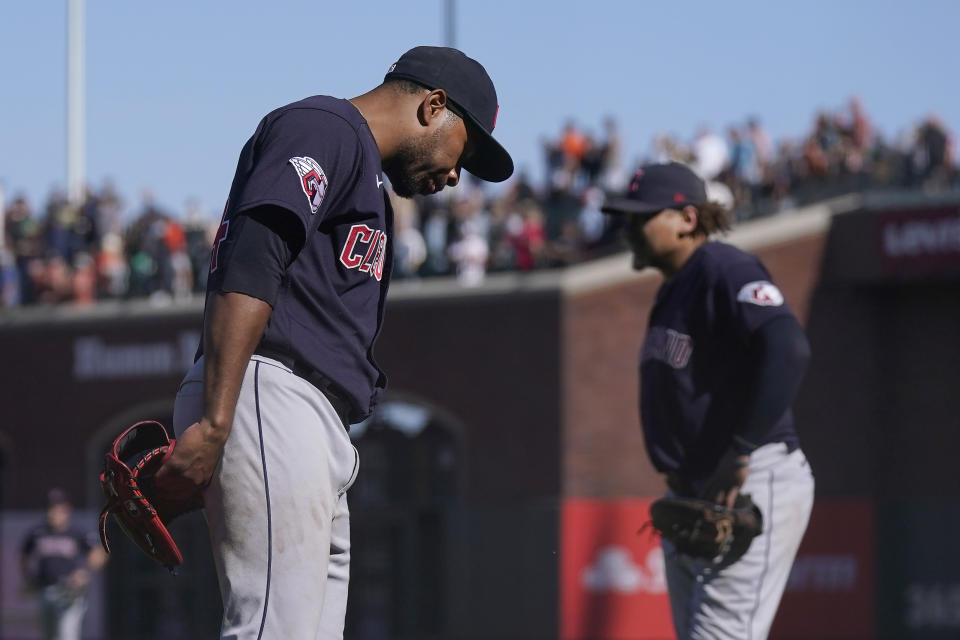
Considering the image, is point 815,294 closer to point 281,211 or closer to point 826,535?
→ point 826,535

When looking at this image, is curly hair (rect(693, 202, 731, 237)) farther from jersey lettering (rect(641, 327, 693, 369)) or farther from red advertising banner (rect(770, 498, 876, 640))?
red advertising banner (rect(770, 498, 876, 640))

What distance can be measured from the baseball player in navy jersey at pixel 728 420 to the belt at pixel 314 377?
1853 mm

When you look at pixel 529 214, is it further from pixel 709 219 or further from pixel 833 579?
Result: pixel 709 219

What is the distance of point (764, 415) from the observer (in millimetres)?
5098

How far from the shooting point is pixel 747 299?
524 centimetres

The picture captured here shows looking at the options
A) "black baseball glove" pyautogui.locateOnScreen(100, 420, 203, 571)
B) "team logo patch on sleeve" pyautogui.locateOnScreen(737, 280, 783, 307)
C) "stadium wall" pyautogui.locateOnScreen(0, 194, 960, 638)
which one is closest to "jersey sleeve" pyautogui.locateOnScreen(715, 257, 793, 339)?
"team logo patch on sleeve" pyautogui.locateOnScreen(737, 280, 783, 307)

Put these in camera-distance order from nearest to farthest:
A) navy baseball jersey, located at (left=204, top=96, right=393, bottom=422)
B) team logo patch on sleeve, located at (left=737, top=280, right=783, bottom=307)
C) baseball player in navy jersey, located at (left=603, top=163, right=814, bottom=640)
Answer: navy baseball jersey, located at (left=204, top=96, right=393, bottom=422)
baseball player in navy jersey, located at (left=603, top=163, right=814, bottom=640)
team logo patch on sleeve, located at (left=737, top=280, right=783, bottom=307)

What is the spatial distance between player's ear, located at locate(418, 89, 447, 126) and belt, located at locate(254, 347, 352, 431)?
0.66 m

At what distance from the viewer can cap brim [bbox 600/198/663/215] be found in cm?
565

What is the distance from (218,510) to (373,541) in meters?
18.0

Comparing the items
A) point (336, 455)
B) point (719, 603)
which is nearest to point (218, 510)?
point (336, 455)

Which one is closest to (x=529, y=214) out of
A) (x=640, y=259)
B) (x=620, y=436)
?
(x=620, y=436)

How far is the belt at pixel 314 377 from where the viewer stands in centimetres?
356

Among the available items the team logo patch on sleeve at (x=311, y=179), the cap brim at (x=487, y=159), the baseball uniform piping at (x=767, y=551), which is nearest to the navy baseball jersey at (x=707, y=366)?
the baseball uniform piping at (x=767, y=551)
